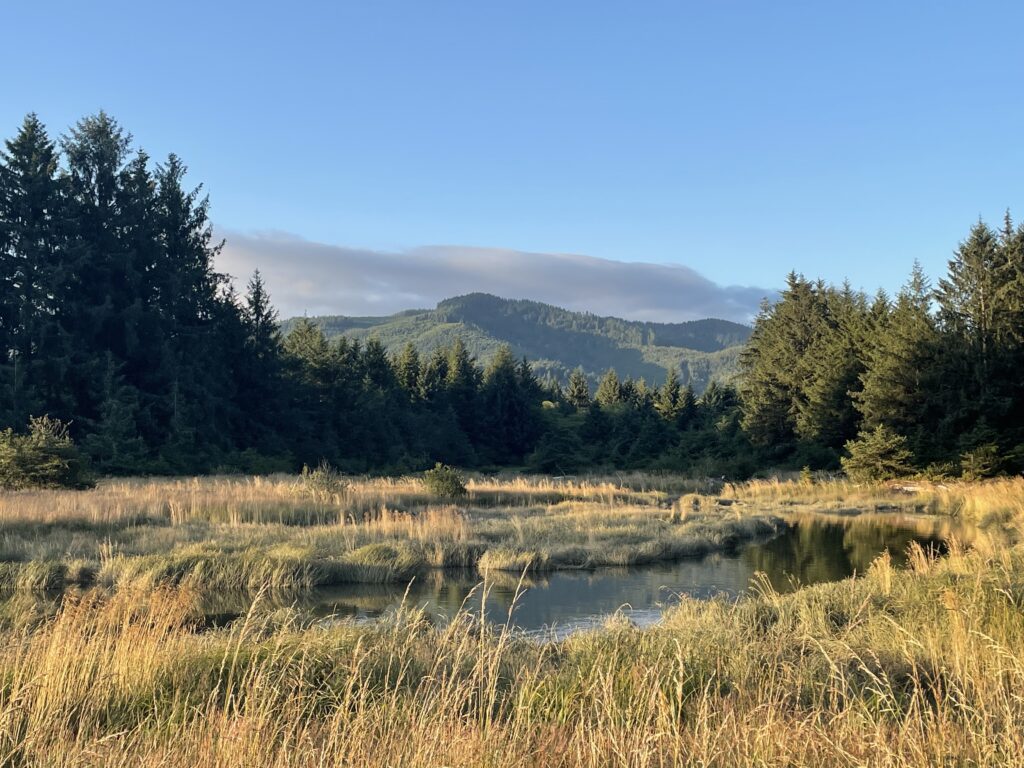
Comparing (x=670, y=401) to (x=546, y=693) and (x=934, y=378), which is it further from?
(x=546, y=693)

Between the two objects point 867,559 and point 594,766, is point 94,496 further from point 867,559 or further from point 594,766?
point 594,766

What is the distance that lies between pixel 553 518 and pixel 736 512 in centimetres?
721

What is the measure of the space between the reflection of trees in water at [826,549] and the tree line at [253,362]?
1315 cm

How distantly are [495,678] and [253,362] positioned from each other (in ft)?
151

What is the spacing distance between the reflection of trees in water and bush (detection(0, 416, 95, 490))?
1823 centimetres

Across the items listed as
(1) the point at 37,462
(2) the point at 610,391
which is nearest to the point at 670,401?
(2) the point at 610,391

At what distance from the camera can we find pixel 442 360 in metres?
75.6

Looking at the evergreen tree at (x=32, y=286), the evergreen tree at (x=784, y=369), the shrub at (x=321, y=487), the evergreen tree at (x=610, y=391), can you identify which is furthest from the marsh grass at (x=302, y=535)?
the evergreen tree at (x=610, y=391)

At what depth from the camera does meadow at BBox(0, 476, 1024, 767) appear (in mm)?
3691

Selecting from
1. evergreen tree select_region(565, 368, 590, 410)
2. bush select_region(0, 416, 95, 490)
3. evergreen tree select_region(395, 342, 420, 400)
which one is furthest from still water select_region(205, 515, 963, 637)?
evergreen tree select_region(565, 368, 590, 410)

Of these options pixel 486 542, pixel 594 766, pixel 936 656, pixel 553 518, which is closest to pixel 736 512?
pixel 553 518

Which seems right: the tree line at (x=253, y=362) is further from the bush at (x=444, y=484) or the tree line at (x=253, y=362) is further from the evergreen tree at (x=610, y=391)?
the evergreen tree at (x=610, y=391)

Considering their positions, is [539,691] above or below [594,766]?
below

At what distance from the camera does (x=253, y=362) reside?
47.7 m
